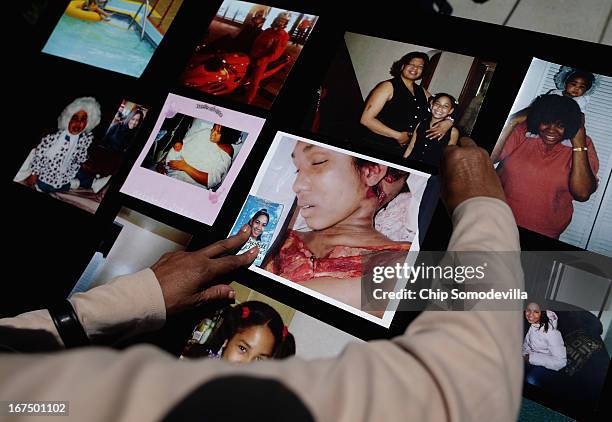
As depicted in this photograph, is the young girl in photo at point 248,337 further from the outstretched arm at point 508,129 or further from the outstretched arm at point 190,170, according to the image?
the outstretched arm at point 508,129

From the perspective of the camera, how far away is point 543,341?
81 cm

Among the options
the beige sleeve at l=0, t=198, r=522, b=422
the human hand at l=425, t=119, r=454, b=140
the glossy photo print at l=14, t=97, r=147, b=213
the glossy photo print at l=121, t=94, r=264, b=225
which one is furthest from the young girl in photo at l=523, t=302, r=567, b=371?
the glossy photo print at l=14, t=97, r=147, b=213

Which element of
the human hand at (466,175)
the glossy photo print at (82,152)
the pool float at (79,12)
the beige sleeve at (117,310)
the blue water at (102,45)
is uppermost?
the pool float at (79,12)

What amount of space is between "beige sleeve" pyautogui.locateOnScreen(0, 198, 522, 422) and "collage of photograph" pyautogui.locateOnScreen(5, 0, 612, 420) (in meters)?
0.03

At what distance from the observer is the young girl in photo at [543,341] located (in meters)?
0.81

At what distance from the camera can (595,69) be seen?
907 millimetres

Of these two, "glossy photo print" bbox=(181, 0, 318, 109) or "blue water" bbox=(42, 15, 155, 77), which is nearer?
"glossy photo print" bbox=(181, 0, 318, 109)

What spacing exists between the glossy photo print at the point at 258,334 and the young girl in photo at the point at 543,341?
35 centimetres

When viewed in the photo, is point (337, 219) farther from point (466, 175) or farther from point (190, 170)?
point (190, 170)

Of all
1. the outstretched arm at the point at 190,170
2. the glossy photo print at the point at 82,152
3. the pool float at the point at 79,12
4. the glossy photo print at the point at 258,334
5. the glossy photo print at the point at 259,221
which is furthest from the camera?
the pool float at the point at 79,12

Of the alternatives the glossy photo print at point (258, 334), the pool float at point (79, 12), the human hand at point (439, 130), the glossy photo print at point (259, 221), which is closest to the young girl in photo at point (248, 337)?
the glossy photo print at point (258, 334)

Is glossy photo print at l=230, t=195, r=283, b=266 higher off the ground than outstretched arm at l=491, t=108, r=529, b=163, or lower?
lower

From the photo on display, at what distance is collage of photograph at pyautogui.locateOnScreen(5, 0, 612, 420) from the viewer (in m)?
0.83

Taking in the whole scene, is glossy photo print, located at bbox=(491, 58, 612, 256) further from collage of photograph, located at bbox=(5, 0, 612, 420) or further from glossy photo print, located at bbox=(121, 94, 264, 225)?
glossy photo print, located at bbox=(121, 94, 264, 225)
